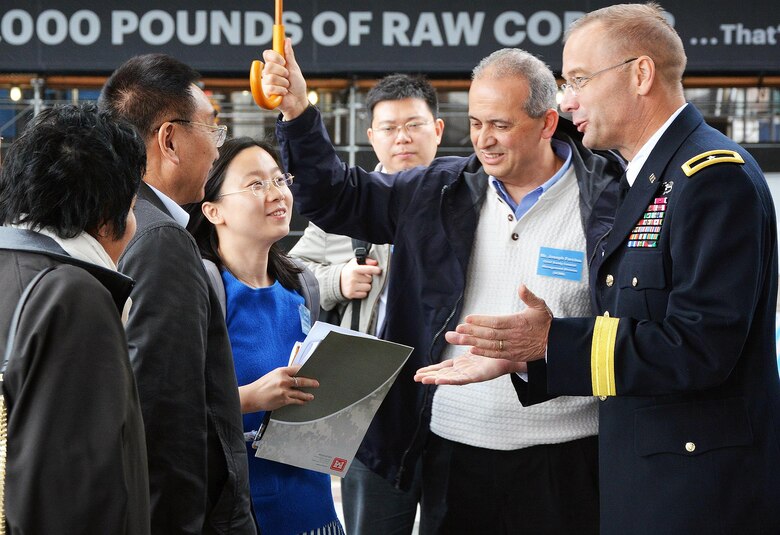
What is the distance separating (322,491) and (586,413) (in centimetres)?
76

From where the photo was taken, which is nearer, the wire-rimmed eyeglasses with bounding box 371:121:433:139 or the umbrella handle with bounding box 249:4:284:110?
the umbrella handle with bounding box 249:4:284:110

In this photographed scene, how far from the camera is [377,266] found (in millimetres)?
→ 3836

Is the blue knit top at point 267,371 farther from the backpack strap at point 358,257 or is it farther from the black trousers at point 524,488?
the backpack strap at point 358,257

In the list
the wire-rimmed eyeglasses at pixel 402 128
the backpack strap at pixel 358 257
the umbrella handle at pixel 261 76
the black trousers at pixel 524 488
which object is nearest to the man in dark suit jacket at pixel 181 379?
the umbrella handle at pixel 261 76

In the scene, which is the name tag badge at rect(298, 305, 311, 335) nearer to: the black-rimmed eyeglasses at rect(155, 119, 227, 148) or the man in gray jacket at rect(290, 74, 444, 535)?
the man in gray jacket at rect(290, 74, 444, 535)

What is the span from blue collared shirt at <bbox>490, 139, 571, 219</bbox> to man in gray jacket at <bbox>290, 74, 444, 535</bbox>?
658mm

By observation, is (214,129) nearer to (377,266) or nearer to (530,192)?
(530,192)

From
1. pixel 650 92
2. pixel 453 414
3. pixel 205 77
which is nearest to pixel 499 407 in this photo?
pixel 453 414

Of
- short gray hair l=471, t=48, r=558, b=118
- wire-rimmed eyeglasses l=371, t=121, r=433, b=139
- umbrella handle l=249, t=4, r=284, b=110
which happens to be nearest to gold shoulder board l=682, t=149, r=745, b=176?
short gray hair l=471, t=48, r=558, b=118

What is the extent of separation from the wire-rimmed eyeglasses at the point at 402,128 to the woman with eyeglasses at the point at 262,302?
1.34 meters

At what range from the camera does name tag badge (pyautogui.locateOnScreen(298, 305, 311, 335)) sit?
2.94 m

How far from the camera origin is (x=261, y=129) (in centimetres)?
876

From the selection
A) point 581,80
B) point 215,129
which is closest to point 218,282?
point 215,129

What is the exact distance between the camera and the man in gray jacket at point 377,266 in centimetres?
343
